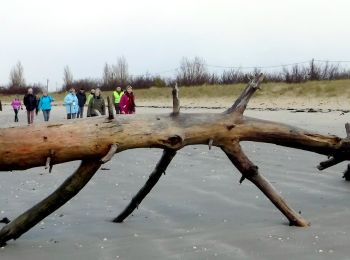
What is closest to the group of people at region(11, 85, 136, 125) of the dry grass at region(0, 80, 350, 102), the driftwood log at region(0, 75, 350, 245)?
the dry grass at region(0, 80, 350, 102)

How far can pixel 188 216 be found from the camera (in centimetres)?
545

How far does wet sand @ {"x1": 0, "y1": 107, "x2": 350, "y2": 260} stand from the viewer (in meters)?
4.41

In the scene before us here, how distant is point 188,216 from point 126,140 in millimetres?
1164

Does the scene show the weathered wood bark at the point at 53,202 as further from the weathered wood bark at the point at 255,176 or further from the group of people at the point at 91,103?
the group of people at the point at 91,103

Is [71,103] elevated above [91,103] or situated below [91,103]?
below

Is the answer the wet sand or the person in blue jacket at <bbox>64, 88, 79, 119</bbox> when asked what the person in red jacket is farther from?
the wet sand

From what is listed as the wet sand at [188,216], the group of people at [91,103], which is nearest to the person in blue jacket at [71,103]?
the group of people at [91,103]

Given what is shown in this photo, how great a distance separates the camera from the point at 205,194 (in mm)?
6371

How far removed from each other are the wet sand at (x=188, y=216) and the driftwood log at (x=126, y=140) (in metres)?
0.27

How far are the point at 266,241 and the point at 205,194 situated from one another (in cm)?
185

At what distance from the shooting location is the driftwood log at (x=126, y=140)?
4336 millimetres

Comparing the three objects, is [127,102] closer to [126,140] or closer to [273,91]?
[126,140]

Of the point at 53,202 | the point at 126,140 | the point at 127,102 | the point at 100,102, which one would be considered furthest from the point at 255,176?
the point at 127,102

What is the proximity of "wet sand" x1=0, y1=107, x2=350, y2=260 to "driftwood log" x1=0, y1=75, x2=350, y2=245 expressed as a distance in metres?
0.27
